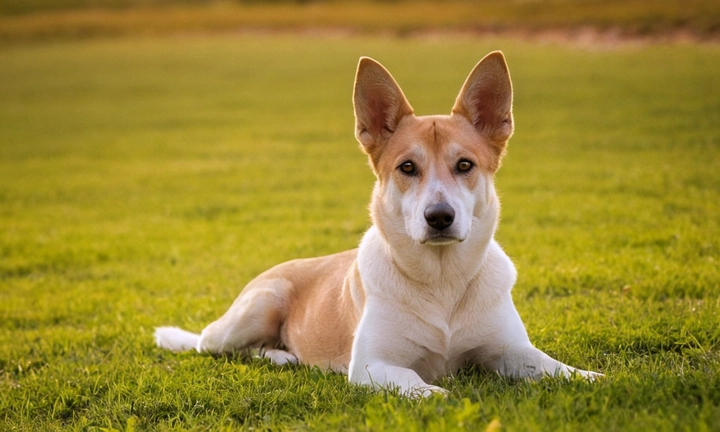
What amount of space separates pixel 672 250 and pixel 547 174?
6.54 m

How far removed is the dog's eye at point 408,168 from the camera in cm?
554

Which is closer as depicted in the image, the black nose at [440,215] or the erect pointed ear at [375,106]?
the black nose at [440,215]

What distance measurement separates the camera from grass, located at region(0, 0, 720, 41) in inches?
2083

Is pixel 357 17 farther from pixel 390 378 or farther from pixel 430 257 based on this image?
pixel 390 378

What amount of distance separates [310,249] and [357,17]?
73.3 meters

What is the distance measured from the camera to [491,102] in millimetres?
5961

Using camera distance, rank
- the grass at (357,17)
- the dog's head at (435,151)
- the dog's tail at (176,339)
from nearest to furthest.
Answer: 1. the dog's head at (435,151)
2. the dog's tail at (176,339)
3. the grass at (357,17)

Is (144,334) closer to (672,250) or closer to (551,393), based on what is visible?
(551,393)

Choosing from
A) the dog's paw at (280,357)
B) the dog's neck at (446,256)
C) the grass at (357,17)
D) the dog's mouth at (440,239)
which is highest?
the dog's mouth at (440,239)

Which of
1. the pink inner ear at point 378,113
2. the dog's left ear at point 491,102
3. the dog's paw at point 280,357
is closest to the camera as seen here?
the dog's left ear at point 491,102

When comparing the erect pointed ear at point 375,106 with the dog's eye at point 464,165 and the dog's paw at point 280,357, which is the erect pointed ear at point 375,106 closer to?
the dog's eye at point 464,165

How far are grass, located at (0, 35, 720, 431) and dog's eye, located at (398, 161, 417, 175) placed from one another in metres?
1.53

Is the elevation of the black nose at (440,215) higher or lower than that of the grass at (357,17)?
higher

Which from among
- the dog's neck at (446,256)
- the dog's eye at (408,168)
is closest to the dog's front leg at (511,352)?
the dog's neck at (446,256)
